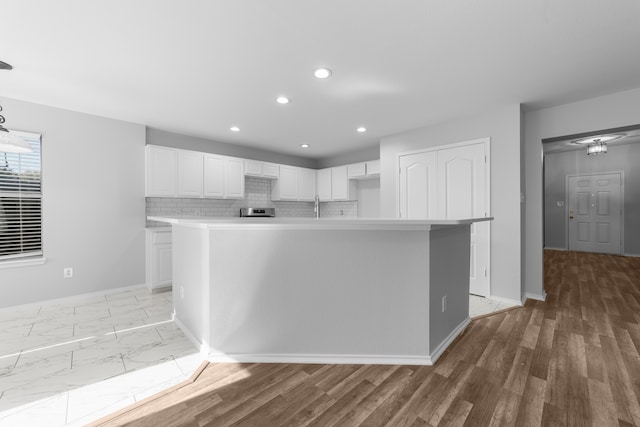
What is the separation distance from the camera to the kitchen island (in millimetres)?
2107

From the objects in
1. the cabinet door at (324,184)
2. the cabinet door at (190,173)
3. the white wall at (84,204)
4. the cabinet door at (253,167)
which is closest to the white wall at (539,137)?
the cabinet door at (324,184)

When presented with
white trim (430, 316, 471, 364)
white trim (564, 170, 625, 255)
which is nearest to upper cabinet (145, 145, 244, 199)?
white trim (430, 316, 471, 364)

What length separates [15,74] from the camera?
2.68 meters

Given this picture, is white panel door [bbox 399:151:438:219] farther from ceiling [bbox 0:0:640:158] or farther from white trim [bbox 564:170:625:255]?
white trim [bbox 564:170:625:255]

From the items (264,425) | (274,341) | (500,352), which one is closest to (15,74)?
(274,341)

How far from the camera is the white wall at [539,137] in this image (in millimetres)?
3338

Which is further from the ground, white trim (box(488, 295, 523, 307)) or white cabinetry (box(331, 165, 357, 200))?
white cabinetry (box(331, 165, 357, 200))

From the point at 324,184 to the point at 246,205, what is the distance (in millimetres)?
1897

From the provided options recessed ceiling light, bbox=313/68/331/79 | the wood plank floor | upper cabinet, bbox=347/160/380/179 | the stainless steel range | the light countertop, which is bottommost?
the wood plank floor

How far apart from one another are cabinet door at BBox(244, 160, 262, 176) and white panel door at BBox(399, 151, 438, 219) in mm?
2813

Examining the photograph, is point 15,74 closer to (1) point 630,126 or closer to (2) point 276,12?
(2) point 276,12

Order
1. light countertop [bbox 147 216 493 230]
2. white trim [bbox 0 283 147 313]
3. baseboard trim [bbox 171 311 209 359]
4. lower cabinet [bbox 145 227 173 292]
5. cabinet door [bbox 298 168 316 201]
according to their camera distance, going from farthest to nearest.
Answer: cabinet door [bbox 298 168 316 201] < lower cabinet [bbox 145 227 173 292] < white trim [bbox 0 283 147 313] < baseboard trim [bbox 171 311 209 359] < light countertop [bbox 147 216 493 230]

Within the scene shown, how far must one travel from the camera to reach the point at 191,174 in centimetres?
471

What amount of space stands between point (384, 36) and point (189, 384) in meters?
2.88
